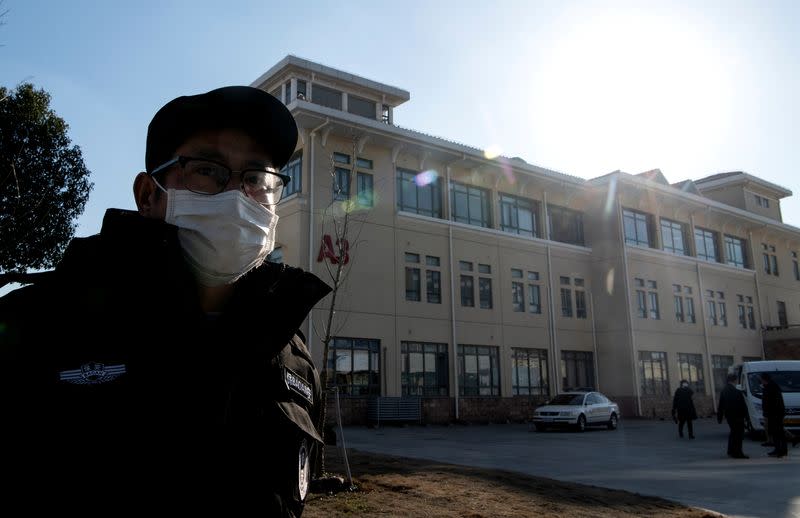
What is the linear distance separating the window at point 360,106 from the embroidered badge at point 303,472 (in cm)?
2973

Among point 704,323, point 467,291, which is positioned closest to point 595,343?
point 704,323

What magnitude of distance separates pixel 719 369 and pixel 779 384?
2336 centimetres

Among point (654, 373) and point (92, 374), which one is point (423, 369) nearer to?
point (654, 373)

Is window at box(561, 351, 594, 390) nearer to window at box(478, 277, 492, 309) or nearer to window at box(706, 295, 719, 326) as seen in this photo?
window at box(478, 277, 492, 309)

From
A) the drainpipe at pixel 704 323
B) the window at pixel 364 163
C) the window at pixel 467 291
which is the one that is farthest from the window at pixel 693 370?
the window at pixel 364 163

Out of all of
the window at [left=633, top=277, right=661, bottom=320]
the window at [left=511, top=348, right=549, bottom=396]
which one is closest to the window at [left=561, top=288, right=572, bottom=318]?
the window at [left=511, top=348, right=549, bottom=396]

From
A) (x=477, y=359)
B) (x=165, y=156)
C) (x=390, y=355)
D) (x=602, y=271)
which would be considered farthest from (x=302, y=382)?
(x=602, y=271)

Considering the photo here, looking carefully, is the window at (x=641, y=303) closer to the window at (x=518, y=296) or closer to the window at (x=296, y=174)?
the window at (x=518, y=296)

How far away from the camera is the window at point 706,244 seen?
136 feet

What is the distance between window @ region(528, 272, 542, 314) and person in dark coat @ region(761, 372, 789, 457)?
18609 mm

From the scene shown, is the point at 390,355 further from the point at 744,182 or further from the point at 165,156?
the point at 744,182

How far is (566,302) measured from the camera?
114 feet

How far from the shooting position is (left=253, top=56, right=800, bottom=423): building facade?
1034 inches

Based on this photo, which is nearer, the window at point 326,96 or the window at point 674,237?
the window at point 326,96
